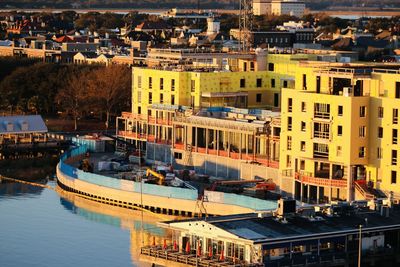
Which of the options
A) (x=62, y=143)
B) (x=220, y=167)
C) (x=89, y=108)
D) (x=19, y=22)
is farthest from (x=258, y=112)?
(x=19, y=22)

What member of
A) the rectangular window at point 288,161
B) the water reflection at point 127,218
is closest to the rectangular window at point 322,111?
the rectangular window at point 288,161

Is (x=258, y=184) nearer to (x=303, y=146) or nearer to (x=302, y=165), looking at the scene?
(x=302, y=165)

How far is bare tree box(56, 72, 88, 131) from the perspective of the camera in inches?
1676

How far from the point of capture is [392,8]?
525ft

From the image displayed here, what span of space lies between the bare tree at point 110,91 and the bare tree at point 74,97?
303 mm

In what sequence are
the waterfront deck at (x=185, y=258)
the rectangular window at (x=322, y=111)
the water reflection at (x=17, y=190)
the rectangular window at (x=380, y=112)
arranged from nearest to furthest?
the waterfront deck at (x=185, y=258) → the rectangular window at (x=380, y=112) → the rectangular window at (x=322, y=111) → the water reflection at (x=17, y=190)

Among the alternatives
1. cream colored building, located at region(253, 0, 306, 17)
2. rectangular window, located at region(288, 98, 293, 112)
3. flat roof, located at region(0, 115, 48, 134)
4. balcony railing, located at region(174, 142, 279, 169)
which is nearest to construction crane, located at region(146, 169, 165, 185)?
balcony railing, located at region(174, 142, 279, 169)

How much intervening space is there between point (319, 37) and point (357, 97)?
46.4 m

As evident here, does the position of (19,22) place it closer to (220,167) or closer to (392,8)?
(220,167)

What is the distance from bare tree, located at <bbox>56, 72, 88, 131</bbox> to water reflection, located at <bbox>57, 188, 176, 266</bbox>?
10.7m

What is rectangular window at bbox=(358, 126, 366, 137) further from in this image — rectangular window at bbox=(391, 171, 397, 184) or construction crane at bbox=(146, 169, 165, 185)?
construction crane at bbox=(146, 169, 165, 185)

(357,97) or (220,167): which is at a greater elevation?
(357,97)

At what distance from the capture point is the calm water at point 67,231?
2441 centimetres

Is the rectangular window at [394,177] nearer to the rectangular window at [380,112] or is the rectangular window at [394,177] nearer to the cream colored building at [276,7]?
the rectangular window at [380,112]
